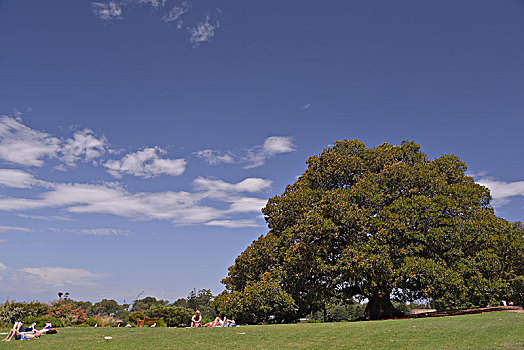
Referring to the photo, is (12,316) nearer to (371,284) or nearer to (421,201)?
(371,284)

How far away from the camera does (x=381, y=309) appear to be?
26219 mm

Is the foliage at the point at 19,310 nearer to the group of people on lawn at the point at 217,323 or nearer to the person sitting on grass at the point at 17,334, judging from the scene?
the group of people on lawn at the point at 217,323

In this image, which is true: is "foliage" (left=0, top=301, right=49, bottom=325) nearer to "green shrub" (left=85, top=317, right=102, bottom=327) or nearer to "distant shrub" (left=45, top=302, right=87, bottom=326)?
"distant shrub" (left=45, top=302, right=87, bottom=326)

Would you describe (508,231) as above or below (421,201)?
below

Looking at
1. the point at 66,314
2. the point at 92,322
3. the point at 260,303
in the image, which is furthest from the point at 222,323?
the point at 66,314

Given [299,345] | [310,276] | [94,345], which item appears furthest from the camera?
[310,276]

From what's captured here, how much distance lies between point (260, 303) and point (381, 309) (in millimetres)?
8121

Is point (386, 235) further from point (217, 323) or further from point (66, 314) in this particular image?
point (66, 314)

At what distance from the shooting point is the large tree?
73.5ft

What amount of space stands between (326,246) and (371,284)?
11.3 feet

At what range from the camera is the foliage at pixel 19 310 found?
29.4 m

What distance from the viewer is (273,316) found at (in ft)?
95.3

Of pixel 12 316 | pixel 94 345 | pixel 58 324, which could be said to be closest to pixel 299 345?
pixel 94 345

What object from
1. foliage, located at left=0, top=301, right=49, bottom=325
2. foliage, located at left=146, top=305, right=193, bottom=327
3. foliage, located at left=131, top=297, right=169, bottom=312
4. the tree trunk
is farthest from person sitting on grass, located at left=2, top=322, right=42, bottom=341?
foliage, located at left=131, top=297, right=169, bottom=312
